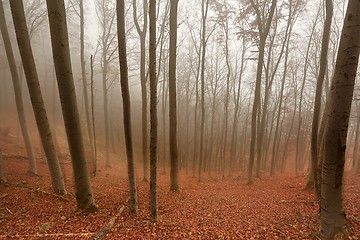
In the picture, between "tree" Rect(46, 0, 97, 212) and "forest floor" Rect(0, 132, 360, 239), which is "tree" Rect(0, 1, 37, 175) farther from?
"tree" Rect(46, 0, 97, 212)

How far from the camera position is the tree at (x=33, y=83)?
686 cm

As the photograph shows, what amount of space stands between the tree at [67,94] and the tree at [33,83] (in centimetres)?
207

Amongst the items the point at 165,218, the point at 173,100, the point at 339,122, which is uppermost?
the point at 173,100

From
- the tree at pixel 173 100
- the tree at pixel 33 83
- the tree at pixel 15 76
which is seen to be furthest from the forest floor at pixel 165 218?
the tree at pixel 15 76

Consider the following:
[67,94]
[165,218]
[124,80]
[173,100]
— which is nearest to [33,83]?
[67,94]

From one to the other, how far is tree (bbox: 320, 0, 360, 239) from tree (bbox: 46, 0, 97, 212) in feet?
18.4

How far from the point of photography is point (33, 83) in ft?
23.0

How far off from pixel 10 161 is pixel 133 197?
10.4 metres

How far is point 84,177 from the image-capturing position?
6035 mm

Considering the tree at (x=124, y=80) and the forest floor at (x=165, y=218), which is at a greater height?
the tree at (x=124, y=80)

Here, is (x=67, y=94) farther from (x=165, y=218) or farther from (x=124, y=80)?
(x=165, y=218)

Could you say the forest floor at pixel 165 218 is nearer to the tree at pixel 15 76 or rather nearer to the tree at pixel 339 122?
the tree at pixel 339 122

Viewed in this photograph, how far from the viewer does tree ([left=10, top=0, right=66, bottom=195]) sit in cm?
686

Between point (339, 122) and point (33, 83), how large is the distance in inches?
321
